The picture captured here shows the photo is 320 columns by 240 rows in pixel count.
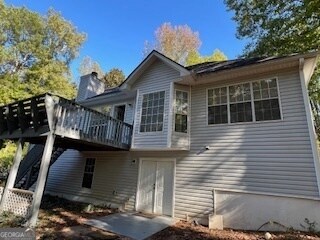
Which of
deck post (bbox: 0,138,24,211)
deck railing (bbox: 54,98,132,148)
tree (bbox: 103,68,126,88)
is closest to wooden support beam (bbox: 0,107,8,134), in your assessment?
deck post (bbox: 0,138,24,211)

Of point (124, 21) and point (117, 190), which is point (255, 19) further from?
point (117, 190)

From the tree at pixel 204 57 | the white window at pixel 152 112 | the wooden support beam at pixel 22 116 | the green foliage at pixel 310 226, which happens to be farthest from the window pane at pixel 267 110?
the tree at pixel 204 57

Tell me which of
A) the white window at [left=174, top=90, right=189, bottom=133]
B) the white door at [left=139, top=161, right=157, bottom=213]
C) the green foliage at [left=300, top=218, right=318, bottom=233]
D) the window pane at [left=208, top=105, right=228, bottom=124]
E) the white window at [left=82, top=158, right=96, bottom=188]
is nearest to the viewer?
the green foliage at [left=300, top=218, right=318, bottom=233]

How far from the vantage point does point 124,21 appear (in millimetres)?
18297

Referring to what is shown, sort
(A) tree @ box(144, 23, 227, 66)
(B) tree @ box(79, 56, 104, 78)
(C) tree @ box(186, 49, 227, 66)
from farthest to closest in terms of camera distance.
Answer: (B) tree @ box(79, 56, 104, 78) < (A) tree @ box(144, 23, 227, 66) < (C) tree @ box(186, 49, 227, 66)

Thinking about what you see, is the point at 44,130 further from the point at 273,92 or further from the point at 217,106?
the point at 273,92

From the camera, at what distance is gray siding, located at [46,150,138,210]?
10.8 meters

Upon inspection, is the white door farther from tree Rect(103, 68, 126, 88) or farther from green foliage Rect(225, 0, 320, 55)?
tree Rect(103, 68, 126, 88)

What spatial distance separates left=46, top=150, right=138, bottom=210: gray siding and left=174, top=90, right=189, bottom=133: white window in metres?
3.12

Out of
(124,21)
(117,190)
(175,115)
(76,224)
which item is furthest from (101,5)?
(76,224)

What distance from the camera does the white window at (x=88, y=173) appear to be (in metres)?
12.4

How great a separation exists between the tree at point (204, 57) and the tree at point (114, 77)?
452 inches

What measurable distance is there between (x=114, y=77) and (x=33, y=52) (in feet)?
36.9

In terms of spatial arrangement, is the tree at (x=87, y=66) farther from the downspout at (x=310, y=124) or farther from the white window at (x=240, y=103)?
the downspout at (x=310, y=124)
